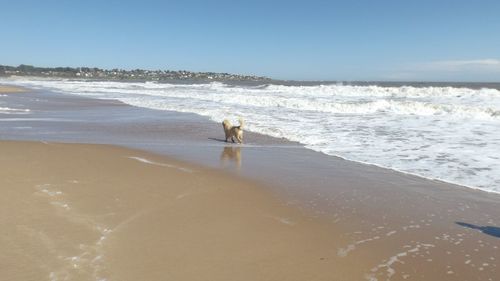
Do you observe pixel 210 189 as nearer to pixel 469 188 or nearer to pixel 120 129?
pixel 469 188

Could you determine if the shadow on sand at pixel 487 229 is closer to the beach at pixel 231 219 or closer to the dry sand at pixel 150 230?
the beach at pixel 231 219

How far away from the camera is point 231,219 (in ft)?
16.5

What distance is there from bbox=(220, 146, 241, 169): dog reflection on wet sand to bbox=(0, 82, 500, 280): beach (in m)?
0.11

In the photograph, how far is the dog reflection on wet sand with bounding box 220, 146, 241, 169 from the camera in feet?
28.1

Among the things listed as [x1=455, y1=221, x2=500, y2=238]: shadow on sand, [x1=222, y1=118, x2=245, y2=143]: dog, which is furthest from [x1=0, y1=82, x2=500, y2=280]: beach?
[x1=222, y1=118, x2=245, y2=143]: dog

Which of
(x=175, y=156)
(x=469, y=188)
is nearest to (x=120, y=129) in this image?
(x=175, y=156)

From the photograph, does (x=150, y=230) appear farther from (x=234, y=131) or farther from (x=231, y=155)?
(x=234, y=131)

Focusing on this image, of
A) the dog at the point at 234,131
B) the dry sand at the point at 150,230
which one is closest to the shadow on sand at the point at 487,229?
the dry sand at the point at 150,230

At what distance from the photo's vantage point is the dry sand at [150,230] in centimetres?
362

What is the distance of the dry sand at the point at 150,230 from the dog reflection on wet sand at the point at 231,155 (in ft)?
4.53

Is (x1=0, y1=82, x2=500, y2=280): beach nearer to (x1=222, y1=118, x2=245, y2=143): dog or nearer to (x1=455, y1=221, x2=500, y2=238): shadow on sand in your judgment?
(x1=455, y1=221, x2=500, y2=238): shadow on sand

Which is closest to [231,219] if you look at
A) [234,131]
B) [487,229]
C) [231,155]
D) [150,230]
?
[150,230]

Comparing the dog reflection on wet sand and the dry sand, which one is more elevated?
the dry sand

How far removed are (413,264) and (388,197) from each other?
2298mm
